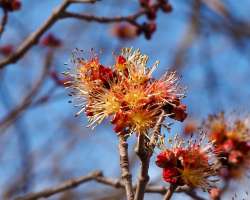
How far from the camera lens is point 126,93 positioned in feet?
6.15

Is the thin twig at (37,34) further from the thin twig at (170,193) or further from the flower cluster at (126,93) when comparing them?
the thin twig at (170,193)

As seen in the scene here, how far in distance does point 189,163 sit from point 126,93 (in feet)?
0.98

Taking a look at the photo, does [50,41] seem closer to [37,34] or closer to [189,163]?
[37,34]

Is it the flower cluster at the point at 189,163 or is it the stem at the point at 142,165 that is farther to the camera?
the flower cluster at the point at 189,163

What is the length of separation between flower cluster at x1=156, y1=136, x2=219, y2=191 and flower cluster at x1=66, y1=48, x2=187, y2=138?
0.35 feet

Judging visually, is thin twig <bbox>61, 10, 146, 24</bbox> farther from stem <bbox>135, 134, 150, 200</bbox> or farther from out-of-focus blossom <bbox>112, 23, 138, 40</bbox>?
out-of-focus blossom <bbox>112, 23, 138, 40</bbox>

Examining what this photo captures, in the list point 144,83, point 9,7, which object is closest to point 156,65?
point 144,83

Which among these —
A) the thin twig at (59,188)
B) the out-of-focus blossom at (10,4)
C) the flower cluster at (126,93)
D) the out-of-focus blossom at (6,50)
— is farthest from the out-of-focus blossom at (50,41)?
the flower cluster at (126,93)

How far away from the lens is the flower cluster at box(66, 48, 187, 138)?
1.82 metres

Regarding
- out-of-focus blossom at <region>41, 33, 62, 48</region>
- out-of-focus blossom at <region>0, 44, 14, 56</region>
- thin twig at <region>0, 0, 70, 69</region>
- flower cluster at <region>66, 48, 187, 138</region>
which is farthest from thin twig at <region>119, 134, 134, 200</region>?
out-of-focus blossom at <region>0, 44, 14, 56</region>

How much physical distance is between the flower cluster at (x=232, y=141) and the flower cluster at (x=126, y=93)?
0.58m

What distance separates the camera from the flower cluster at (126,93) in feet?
5.96

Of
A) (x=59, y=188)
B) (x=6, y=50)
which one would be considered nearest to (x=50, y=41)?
(x=6, y=50)

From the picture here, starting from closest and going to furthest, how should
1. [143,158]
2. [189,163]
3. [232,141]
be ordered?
1. [143,158]
2. [189,163]
3. [232,141]
